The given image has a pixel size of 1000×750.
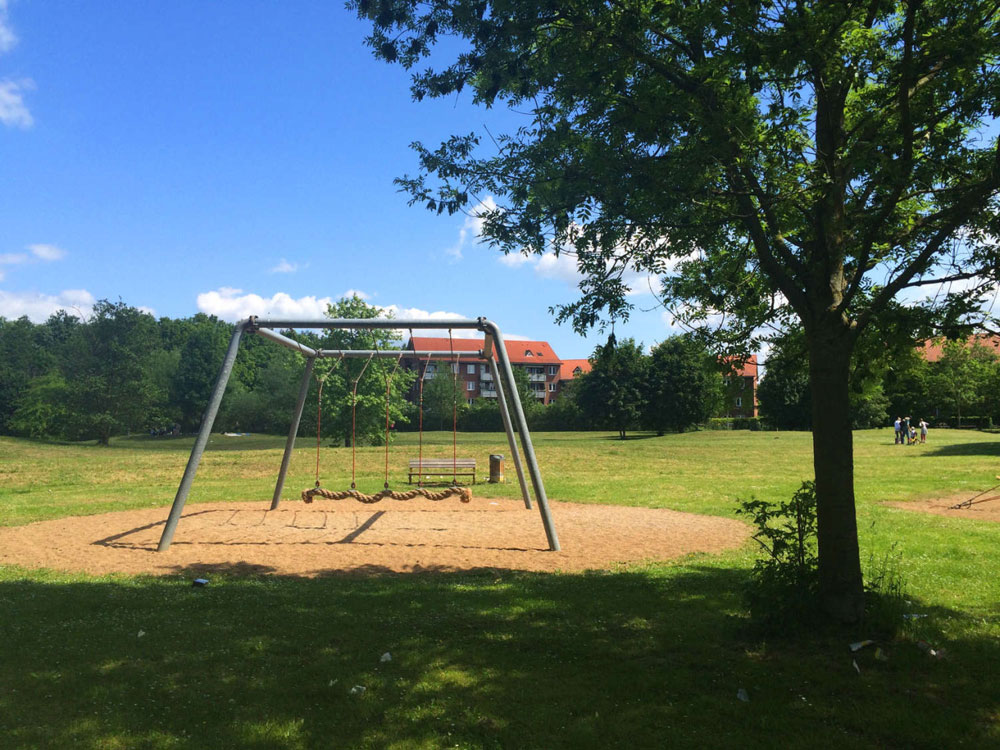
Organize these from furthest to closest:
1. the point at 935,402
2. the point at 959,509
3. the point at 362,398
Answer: the point at 935,402 → the point at 362,398 → the point at 959,509

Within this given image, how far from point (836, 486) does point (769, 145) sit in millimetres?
2713

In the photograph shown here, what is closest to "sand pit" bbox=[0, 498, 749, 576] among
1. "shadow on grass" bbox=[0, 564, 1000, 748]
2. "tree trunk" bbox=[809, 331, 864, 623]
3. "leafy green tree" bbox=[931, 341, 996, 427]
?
"shadow on grass" bbox=[0, 564, 1000, 748]

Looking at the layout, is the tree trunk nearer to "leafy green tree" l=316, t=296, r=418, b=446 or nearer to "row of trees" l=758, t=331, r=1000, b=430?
"leafy green tree" l=316, t=296, r=418, b=446

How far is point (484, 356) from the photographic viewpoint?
43.7 ft

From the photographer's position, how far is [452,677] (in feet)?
16.1

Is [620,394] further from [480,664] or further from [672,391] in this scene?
[480,664]

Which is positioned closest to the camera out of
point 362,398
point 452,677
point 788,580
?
point 452,677

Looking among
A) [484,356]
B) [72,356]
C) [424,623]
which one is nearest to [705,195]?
[424,623]

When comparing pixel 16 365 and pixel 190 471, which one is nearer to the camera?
pixel 190 471

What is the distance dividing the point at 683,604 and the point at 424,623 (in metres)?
2.51

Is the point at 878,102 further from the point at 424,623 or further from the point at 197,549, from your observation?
the point at 197,549

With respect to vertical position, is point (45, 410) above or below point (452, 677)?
above

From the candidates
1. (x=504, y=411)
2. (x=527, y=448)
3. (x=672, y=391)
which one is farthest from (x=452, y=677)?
(x=672, y=391)

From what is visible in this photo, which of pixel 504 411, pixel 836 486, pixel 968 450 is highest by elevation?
pixel 504 411
